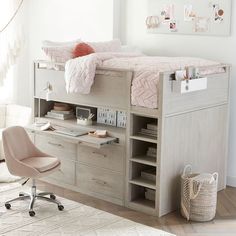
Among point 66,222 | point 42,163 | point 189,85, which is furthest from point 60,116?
point 189,85

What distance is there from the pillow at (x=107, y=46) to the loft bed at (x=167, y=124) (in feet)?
1.31

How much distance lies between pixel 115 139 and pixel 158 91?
0.62m

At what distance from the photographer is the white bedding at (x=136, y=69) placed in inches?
159

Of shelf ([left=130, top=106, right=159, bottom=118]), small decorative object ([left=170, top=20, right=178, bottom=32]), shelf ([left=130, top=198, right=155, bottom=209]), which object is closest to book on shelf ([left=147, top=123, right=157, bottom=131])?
shelf ([left=130, top=106, right=159, bottom=118])

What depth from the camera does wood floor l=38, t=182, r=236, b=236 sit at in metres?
3.90

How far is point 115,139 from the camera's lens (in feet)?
14.3

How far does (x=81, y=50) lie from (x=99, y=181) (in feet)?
3.84

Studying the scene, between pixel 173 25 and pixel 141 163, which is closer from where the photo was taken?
pixel 141 163

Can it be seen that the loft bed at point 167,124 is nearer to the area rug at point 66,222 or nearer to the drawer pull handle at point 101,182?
the drawer pull handle at point 101,182

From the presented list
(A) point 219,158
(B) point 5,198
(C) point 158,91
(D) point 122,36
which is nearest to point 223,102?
(A) point 219,158

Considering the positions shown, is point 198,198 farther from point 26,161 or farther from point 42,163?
point 26,161

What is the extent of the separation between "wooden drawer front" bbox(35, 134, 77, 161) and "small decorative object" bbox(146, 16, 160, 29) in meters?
1.49

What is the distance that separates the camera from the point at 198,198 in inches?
161

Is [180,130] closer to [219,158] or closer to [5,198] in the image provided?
[219,158]
